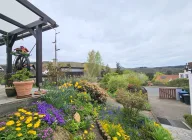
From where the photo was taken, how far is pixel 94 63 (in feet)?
55.6

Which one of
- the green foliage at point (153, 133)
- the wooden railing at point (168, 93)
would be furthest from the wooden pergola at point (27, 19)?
the wooden railing at point (168, 93)

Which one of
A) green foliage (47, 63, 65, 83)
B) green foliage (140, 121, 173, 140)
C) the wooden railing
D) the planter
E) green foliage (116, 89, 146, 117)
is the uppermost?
green foliage (47, 63, 65, 83)

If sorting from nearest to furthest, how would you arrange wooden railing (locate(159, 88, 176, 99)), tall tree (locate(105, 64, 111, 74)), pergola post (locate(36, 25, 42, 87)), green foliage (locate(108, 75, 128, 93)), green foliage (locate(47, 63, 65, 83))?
pergola post (locate(36, 25, 42, 87))
green foliage (locate(47, 63, 65, 83))
green foliage (locate(108, 75, 128, 93))
wooden railing (locate(159, 88, 176, 99))
tall tree (locate(105, 64, 111, 74))

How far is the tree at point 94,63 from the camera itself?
1673 cm

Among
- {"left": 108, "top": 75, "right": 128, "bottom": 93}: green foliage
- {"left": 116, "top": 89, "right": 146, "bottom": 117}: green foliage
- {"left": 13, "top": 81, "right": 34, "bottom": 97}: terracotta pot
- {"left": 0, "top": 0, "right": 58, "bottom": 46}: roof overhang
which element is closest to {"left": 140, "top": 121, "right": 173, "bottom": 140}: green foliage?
{"left": 116, "top": 89, "right": 146, "bottom": 117}: green foliage

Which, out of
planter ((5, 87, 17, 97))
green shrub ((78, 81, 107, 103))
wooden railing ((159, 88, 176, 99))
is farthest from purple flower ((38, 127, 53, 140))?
wooden railing ((159, 88, 176, 99))

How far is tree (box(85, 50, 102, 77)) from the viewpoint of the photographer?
16.7 meters

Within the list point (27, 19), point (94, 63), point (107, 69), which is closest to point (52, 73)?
point (27, 19)

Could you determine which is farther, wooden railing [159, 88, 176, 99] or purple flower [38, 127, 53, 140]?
wooden railing [159, 88, 176, 99]

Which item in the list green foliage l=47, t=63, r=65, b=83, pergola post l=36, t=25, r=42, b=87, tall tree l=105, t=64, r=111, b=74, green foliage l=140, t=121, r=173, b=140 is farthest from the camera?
tall tree l=105, t=64, r=111, b=74

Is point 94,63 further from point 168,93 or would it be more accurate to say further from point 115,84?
point 168,93

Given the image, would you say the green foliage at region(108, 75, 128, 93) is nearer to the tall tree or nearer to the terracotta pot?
the terracotta pot

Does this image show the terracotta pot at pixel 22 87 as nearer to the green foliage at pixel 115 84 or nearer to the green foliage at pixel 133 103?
the green foliage at pixel 133 103

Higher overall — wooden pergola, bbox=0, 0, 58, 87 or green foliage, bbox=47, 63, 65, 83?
wooden pergola, bbox=0, 0, 58, 87
